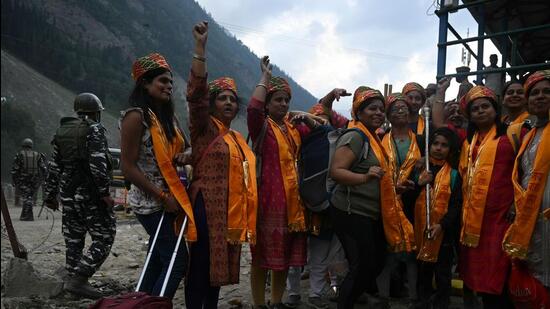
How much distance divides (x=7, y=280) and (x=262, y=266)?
2.38 metres

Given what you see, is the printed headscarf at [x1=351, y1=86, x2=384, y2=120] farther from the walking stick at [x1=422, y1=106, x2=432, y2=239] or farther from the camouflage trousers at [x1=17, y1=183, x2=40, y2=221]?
the camouflage trousers at [x1=17, y1=183, x2=40, y2=221]

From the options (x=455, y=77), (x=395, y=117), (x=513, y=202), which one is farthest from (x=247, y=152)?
(x=455, y=77)

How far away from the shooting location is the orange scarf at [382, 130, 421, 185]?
362 centimetres

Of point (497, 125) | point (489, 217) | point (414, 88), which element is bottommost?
point (489, 217)

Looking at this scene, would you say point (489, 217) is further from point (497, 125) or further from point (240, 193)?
point (240, 193)

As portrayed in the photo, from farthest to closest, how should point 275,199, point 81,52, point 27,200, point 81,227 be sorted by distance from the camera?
1. point 81,52
2. point 27,200
3. point 81,227
4. point 275,199

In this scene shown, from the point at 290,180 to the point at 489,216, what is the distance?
4.60 ft

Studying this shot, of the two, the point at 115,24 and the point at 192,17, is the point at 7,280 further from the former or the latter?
the point at 192,17

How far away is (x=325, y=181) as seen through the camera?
3.68 m

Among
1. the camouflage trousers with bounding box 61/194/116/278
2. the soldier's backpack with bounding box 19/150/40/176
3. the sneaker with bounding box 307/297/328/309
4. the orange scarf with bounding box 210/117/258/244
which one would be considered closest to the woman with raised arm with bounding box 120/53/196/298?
the orange scarf with bounding box 210/117/258/244

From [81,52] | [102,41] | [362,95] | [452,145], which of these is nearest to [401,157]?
[452,145]

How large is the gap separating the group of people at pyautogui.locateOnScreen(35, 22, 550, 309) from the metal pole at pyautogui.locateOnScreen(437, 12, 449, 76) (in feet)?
0.77

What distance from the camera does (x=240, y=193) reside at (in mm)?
3029

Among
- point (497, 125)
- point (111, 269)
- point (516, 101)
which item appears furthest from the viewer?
point (111, 269)
